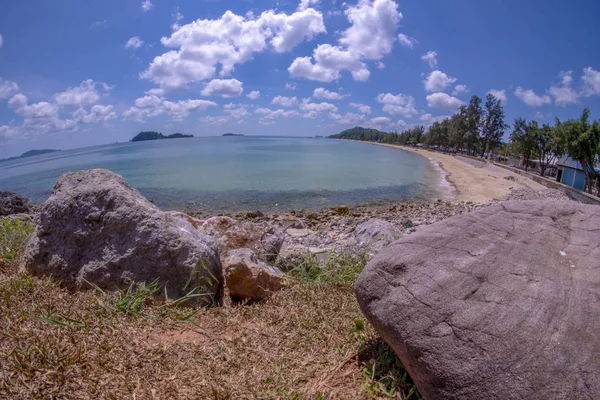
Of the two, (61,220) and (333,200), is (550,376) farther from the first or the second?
(333,200)

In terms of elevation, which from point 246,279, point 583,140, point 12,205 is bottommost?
point 12,205

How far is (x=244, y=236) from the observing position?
5.75 meters

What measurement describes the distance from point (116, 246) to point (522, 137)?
55.3 meters

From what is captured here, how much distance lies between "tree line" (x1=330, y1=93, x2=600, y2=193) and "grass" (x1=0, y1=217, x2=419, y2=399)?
113 ft

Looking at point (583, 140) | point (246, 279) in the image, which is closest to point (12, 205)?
point (246, 279)

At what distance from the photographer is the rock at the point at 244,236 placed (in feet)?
18.4

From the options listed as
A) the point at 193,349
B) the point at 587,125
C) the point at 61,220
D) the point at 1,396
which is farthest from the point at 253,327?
the point at 587,125

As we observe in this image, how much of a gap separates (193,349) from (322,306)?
56.1 inches

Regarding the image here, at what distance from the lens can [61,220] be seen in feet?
12.6

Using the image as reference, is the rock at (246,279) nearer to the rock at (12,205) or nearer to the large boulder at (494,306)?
the large boulder at (494,306)

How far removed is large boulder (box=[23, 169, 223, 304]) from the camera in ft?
11.8

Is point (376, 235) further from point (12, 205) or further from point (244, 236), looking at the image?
point (12, 205)

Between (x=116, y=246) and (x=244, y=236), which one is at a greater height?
(x=116, y=246)

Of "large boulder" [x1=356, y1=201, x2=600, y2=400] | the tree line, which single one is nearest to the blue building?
the tree line
